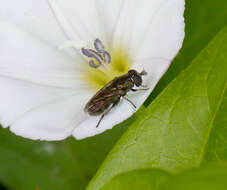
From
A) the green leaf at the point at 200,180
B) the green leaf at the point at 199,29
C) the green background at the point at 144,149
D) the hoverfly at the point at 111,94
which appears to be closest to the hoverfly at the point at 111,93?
the hoverfly at the point at 111,94

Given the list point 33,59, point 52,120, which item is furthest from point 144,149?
point 33,59

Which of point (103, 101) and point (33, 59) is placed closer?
point (103, 101)

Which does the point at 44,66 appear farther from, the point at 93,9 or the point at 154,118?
the point at 154,118

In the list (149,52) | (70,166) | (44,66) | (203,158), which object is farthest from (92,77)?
(203,158)

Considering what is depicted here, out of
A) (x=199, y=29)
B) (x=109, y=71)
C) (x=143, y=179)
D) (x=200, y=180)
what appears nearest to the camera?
(x=200, y=180)

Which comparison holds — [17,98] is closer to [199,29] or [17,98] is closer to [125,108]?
[125,108]


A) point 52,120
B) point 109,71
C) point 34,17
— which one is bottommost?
point 109,71

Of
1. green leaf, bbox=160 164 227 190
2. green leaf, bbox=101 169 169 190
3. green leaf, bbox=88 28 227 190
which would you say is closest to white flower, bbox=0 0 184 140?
green leaf, bbox=88 28 227 190
